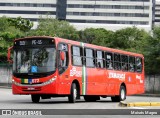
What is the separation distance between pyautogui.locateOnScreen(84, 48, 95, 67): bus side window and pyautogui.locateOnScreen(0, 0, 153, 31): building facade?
111902mm

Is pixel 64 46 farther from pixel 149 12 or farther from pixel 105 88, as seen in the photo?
pixel 149 12

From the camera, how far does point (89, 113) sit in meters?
16.7

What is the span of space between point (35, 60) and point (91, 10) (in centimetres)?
12060

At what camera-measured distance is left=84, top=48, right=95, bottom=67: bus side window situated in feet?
84.0

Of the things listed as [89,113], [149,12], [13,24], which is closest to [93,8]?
[149,12]

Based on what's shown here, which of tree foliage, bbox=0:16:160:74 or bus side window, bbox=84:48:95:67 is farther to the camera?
tree foliage, bbox=0:16:160:74

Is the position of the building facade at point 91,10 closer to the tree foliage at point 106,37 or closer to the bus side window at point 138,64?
the tree foliage at point 106,37

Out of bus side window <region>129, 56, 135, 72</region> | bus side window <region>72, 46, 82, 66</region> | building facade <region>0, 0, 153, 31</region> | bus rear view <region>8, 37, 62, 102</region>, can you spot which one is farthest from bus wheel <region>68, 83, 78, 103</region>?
building facade <region>0, 0, 153, 31</region>

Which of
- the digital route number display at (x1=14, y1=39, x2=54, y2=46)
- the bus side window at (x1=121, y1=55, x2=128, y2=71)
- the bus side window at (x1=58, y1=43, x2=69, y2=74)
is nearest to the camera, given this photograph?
the bus side window at (x1=58, y1=43, x2=69, y2=74)

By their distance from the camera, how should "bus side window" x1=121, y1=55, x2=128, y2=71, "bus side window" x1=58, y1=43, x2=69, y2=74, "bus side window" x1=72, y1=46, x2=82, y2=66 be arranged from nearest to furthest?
"bus side window" x1=58, y1=43, x2=69, y2=74, "bus side window" x1=72, y1=46, x2=82, y2=66, "bus side window" x1=121, y1=55, x2=128, y2=71

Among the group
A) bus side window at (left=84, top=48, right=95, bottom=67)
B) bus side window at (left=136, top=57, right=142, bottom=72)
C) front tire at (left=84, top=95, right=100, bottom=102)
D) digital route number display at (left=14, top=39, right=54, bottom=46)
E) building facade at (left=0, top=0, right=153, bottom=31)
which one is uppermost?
building facade at (left=0, top=0, right=153, bottom=31)

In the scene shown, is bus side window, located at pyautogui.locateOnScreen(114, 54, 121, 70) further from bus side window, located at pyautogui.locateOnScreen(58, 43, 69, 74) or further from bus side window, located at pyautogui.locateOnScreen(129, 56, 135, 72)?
bus side window, located at pyautogui.locateOnScreen(58, 43, 69, 74)

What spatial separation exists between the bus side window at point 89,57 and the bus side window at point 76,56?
0.69 m

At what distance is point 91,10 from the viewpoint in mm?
142500
